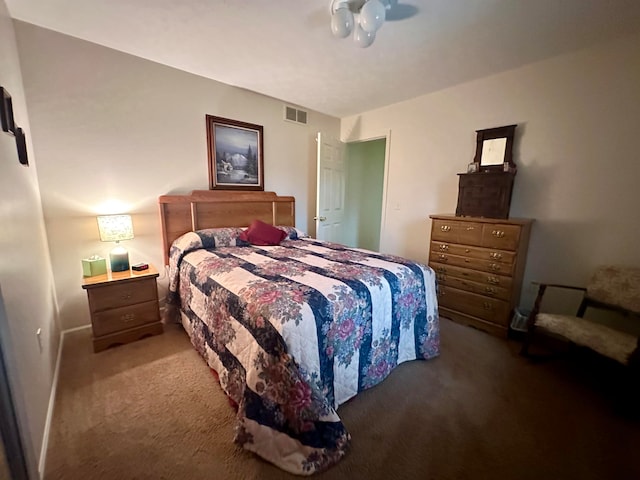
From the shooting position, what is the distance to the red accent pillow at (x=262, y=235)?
2849 millimetres

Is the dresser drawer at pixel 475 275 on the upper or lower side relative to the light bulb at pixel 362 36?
lower

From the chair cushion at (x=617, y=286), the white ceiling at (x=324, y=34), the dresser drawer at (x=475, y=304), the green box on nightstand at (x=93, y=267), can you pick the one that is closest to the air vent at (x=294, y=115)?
the white ceiling at (x=324, y=34)

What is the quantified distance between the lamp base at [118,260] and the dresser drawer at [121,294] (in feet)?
0.73

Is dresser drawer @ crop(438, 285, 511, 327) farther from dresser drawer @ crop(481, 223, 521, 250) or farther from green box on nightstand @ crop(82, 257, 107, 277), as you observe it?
green box on nightstand @ crop(82, 257, 107, 277)

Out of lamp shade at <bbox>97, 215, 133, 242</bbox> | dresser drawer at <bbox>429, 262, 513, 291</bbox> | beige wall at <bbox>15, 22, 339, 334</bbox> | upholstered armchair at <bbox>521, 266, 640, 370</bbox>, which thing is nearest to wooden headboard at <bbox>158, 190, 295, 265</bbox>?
beige wall at <bbox>15, 22, 339, 334</bbox>

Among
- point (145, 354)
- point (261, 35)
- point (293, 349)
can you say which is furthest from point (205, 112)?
point (293, 349)

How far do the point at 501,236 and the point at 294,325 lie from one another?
2.17m

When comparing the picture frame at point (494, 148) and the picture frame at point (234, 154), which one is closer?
the picture frame at point (494, 148)

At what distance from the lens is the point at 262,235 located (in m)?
2.87

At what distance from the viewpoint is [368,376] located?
1.75 metres

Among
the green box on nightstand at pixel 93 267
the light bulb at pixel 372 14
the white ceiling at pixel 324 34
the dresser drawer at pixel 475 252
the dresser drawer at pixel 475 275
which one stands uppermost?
the white ceiling at pixel 324 34

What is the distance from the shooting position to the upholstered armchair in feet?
5.54

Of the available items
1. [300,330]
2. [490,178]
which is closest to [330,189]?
[490,178]

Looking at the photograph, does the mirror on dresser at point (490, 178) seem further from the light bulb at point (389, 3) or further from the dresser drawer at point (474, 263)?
the light bulb at point (389, 3)
